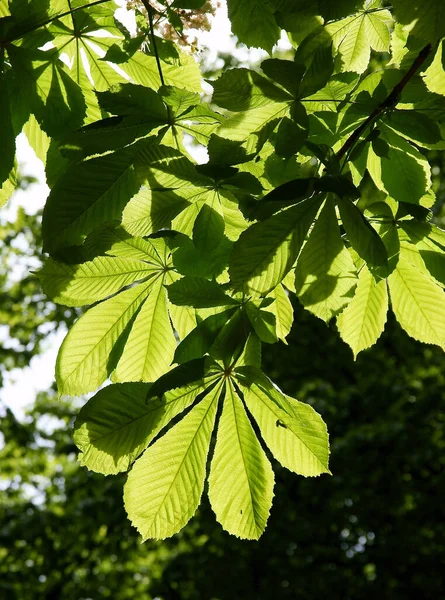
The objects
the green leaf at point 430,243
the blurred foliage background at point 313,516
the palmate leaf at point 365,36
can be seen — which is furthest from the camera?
the blurred foliage background at point 313,516

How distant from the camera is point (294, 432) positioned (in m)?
1.04

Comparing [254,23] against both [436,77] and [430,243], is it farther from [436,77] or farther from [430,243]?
[430,243]

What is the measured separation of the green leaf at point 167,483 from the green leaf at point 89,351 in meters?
0.19

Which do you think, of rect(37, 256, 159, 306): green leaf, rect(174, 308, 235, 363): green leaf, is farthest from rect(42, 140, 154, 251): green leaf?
rect(174, 308, 235, 363): green leaf

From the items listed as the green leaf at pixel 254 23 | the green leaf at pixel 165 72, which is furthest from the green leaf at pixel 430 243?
the green leaf at pixel 165 72

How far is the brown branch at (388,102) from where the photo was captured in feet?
3.38

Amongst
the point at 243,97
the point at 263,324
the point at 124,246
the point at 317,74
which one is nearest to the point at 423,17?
the point at 317,74

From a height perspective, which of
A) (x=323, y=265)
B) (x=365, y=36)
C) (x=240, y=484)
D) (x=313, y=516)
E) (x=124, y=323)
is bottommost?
(x=313, y=516)

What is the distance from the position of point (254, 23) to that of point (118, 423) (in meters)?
0.82

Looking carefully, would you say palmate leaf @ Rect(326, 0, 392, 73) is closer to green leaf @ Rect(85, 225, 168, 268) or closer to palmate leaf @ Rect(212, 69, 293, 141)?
palmate leaf @ Rect(212, 69, 293, 141)

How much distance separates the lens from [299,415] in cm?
103

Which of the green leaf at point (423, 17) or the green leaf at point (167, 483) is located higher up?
the green leaf at point (423, 17)

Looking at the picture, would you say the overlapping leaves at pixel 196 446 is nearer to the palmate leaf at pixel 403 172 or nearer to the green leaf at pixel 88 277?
the green leaf at pixel 88 277

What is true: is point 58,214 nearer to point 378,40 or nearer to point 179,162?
point 179,162
